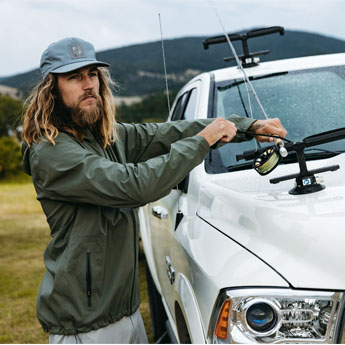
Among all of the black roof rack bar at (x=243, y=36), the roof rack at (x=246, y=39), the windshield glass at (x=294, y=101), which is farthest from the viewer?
the black roof rack bar at (x=243, y=36)

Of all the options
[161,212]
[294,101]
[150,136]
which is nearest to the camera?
[150,136]

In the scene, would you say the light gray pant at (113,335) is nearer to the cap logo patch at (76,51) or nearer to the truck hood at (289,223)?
the truck hood at (289,223)

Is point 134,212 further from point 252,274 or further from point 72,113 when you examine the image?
point 252,274

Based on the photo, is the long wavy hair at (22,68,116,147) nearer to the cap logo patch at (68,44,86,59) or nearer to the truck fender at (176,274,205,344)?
the cap logo patch at (68,44,86,59)

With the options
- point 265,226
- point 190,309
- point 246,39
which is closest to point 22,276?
point 246,39

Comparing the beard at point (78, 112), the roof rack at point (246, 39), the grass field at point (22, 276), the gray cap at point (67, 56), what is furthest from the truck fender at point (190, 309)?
the grass field at point (22, 276)

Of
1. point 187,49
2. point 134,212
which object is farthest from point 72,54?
point 187,49

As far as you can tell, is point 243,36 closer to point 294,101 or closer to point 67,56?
point 294,101

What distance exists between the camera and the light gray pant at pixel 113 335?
2365 mm

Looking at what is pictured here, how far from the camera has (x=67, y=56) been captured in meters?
2.37

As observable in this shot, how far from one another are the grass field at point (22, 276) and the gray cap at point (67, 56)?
2920 millimetres

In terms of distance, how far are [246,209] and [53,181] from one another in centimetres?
78

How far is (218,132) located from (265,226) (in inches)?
19.1

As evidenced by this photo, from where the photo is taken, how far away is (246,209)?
2.18 metres
